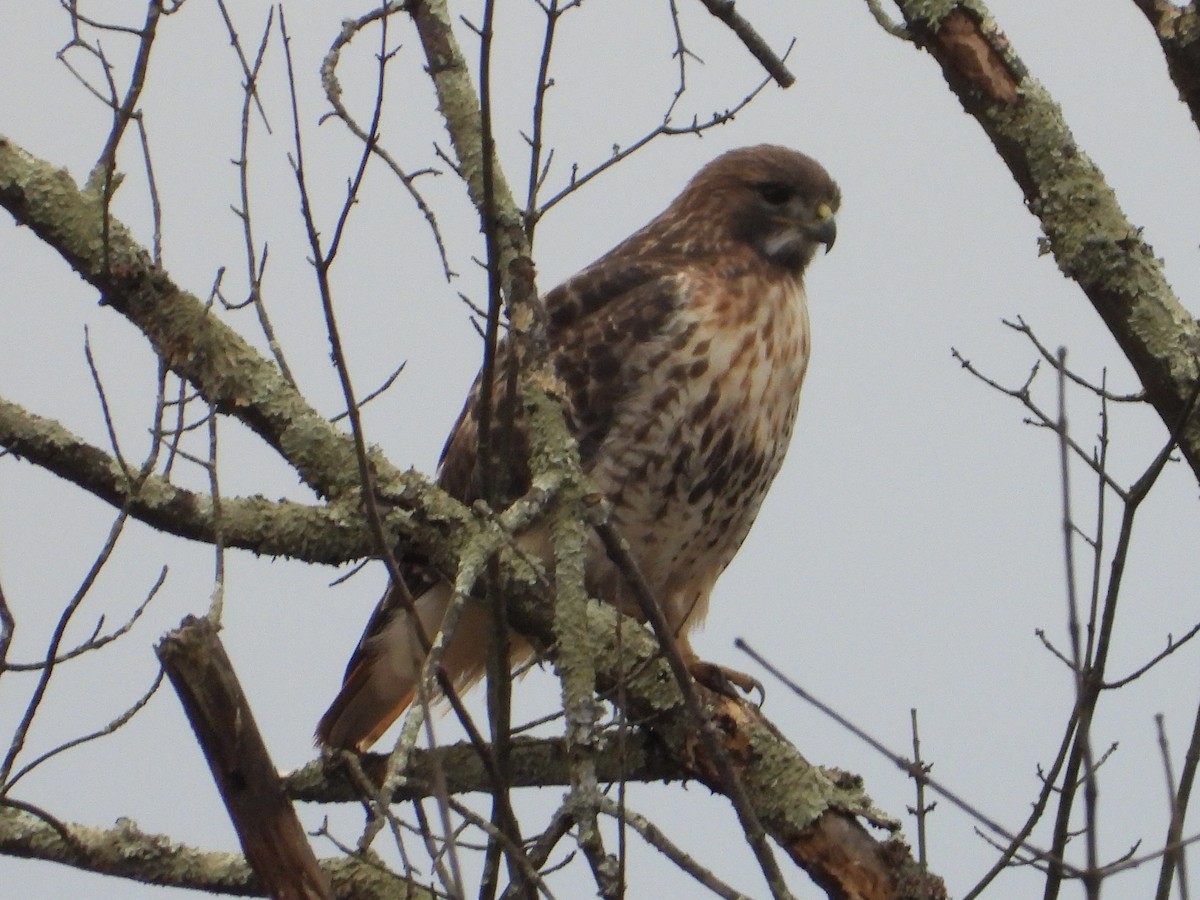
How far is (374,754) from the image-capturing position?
384 cm

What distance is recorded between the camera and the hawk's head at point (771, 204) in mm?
4438

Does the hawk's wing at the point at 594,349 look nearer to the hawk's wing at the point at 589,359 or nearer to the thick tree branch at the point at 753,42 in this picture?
the hawk's wing at the point at 589,359

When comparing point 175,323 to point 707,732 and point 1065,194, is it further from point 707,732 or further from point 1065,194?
point 1065,194

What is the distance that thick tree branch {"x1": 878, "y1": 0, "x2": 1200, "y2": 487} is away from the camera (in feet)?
9.82

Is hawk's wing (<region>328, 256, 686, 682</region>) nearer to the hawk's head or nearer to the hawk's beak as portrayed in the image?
the hawk's head

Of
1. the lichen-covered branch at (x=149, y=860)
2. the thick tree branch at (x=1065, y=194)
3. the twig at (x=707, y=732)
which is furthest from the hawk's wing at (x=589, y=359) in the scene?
the twig at (x=707, y=732)

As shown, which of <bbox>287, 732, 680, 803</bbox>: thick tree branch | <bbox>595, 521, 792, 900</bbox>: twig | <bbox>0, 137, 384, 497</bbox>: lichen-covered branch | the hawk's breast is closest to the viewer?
<bbox>595, 521, 792, 900</bbox>: twig

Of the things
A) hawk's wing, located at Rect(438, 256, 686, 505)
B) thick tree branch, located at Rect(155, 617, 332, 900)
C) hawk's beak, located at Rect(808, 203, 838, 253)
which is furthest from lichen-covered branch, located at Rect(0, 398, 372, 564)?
hawk's beak, located at Rect(808, 203, 838, 253)

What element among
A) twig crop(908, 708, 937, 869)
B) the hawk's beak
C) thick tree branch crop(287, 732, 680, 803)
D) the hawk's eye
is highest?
the hawk's eye

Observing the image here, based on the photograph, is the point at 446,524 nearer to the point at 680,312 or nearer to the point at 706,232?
the point at 680,312

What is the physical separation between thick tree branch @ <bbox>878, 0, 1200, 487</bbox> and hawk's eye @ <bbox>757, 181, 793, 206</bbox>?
1.39 m

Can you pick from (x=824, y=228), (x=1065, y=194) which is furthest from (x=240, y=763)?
(x=824, y=228)

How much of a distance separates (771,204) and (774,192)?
4 cm

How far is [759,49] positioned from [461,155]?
64 centimetres
